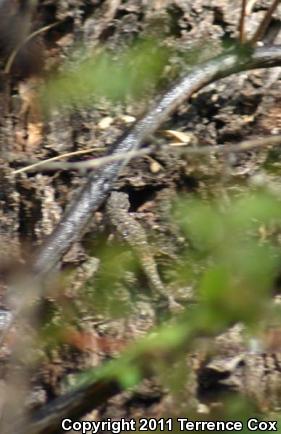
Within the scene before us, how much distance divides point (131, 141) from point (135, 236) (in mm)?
266

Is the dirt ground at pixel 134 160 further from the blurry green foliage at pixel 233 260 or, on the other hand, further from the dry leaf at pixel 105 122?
the blurry green foliage at pixel 233 260

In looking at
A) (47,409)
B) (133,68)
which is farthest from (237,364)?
(133,68)

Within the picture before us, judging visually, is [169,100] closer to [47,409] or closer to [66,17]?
[66,17]

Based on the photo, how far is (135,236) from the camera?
6.47 ft

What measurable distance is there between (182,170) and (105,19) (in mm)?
549

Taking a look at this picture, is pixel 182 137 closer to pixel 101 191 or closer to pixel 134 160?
pixel 134 160

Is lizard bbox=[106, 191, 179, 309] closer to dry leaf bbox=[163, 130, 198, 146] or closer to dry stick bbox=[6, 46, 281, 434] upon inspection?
dry stick bbox=[6, 46, 281, 434]

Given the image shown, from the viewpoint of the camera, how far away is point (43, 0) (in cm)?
247

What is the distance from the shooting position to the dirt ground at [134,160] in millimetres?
1810

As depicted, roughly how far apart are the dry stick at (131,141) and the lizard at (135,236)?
0.07 m

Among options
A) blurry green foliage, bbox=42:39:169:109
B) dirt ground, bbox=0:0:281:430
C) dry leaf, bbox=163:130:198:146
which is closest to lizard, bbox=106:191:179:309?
dirt ground, bbox=0:0:281:430

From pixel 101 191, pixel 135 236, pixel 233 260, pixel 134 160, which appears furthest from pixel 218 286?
pixel 134 160

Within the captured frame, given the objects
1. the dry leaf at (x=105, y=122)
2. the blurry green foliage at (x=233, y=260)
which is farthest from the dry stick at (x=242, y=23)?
the blurry green foliage at (x=233, y=260)

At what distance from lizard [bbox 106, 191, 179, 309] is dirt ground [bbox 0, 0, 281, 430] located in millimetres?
21
